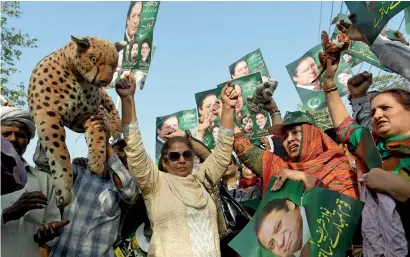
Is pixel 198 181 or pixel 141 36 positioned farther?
pixel 141 36

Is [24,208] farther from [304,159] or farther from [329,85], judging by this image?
[329,85]

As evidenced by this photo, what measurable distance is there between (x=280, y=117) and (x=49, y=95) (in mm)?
1922

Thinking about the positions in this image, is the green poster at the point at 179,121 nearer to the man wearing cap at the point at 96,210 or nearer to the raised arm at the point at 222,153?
the raised arm at the point at 222,153

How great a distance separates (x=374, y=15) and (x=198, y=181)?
148 cm

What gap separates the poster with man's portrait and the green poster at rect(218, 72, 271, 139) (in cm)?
167

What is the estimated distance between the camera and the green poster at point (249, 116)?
494cm

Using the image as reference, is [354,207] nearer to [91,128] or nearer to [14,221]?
[91,128]

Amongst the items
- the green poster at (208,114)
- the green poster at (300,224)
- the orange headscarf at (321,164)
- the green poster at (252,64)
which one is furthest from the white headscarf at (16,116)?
the green poster at (252,64)

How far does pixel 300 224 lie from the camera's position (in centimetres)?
252

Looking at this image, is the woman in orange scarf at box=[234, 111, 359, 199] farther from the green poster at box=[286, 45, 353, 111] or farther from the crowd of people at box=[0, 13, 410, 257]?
the green poster at box=[286, 45, 353, 111]

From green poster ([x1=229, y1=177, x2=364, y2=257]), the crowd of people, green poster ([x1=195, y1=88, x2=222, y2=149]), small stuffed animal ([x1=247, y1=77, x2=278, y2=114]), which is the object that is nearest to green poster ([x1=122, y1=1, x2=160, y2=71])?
green poster ([x1=195, y1=88, x2=222, y2=149])

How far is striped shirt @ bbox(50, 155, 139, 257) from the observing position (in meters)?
2.75

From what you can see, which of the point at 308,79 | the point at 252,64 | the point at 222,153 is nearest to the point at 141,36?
the point at 252,64

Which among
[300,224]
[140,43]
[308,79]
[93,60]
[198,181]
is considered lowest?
[300,224]
